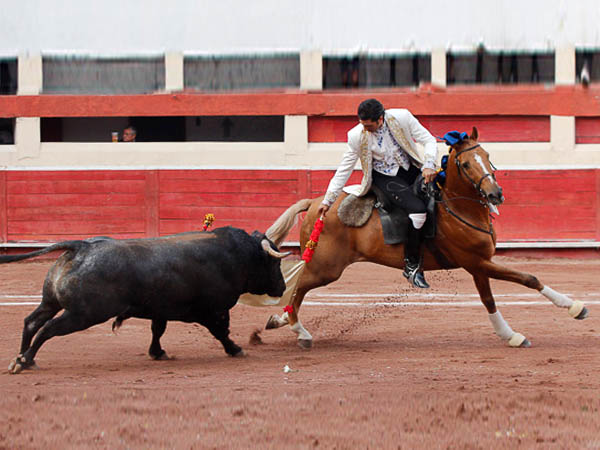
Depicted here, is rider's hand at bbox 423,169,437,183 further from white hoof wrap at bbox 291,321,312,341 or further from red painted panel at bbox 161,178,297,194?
red painted panel at bbox 161,178,297,194

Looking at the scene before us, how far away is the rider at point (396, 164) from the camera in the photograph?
6.88 metres

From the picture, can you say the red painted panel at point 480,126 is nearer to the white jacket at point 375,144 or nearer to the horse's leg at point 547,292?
the white jacket at point 375,144

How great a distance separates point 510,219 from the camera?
50.9ft

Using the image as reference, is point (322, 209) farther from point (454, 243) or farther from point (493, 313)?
point (493, 313)

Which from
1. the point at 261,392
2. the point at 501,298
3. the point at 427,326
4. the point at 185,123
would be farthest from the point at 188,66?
the point at 261,392

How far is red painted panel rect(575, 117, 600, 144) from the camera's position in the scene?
54.7 feet

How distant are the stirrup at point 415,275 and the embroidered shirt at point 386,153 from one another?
740 millimetres

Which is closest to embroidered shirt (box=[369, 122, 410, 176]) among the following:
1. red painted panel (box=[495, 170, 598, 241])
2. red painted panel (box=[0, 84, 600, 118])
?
red painted panel (box=[495, 170, 598, 241])

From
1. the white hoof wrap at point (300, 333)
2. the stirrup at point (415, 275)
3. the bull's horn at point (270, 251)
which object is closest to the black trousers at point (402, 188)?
the stirrup at point (415, 275)

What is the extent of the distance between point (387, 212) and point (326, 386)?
2.07 meters

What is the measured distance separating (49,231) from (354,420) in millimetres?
12415

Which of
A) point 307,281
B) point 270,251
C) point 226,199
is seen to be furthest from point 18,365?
point 226,199

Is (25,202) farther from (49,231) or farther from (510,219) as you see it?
(510,219)

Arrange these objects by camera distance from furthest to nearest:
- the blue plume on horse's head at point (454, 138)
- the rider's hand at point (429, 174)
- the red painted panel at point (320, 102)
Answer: the red painted panel at point (320, 102) < the blue plume on horse's head at point (454, 138) < the rider's hand at point (429, 174)
